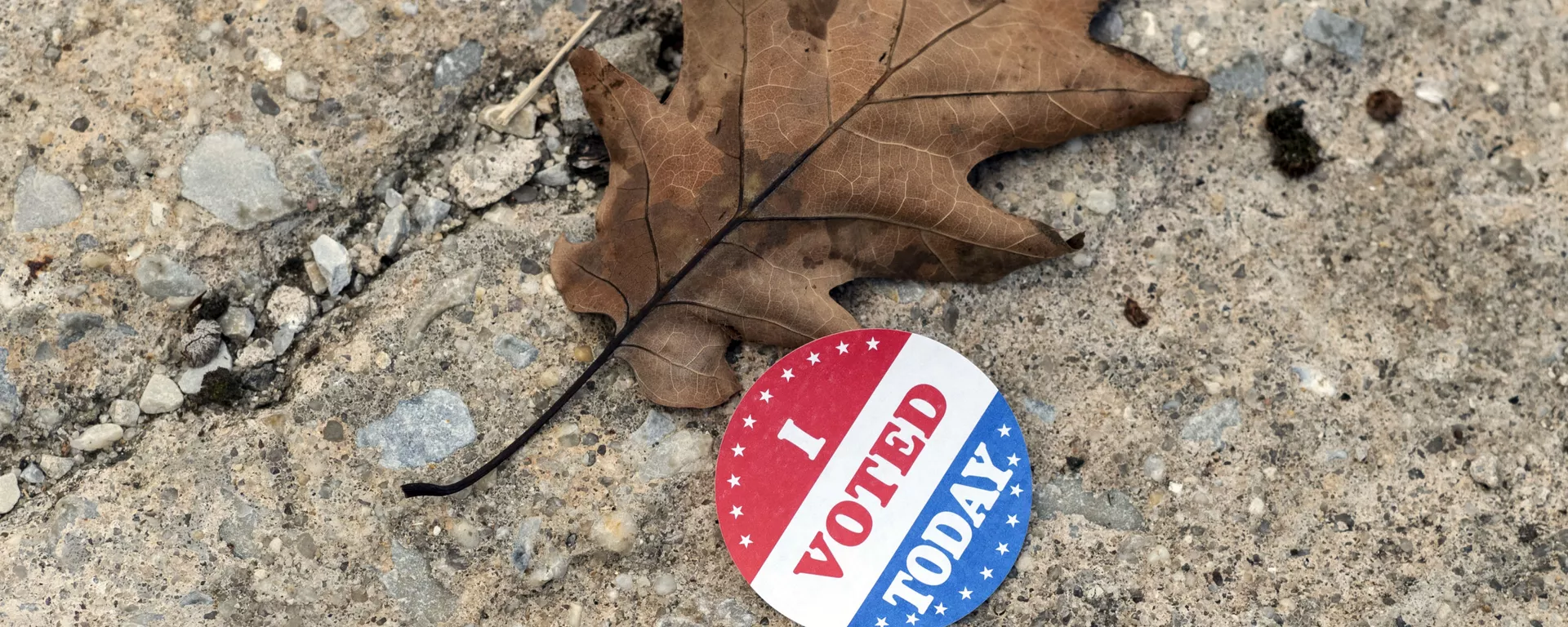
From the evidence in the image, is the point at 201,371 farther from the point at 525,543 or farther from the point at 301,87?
the point at 525,543

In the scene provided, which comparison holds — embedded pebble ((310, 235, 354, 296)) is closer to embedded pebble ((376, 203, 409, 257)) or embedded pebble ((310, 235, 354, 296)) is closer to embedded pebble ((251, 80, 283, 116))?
embedded pebble ((376, 203, 409, 257))

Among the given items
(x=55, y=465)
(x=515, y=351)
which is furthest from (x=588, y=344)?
(x=55, y=465)

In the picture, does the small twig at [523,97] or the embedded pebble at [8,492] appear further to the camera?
the small twig at [523,97]

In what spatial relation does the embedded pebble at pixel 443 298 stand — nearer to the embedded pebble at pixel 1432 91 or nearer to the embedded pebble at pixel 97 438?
the embedded pebble at pixel 97 438

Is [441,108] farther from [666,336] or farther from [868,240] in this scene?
[868,240]

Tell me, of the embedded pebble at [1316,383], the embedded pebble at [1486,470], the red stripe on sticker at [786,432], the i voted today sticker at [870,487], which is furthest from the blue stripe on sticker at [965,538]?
the embedded pebble at [1486,470]

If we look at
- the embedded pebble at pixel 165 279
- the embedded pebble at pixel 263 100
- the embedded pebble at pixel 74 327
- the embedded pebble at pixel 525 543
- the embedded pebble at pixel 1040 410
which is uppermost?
the embedded pebble at pixel 263 100

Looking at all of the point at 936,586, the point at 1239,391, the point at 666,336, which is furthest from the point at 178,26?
the point at 1239,391
